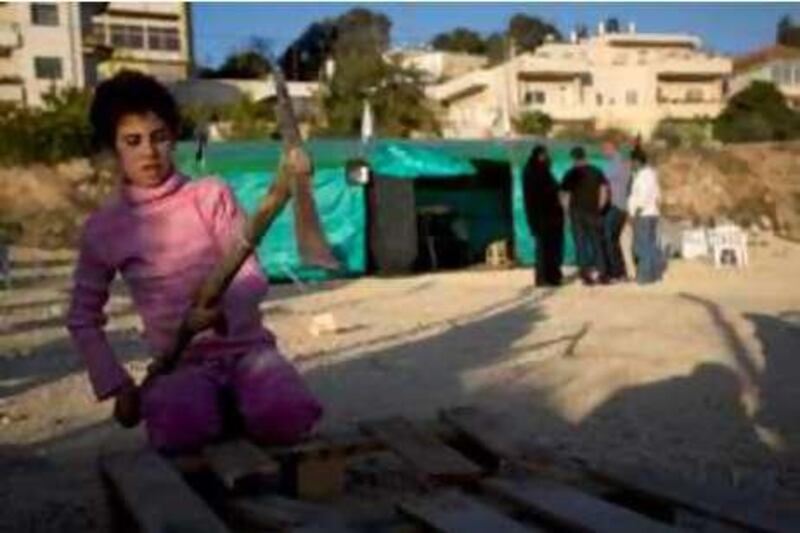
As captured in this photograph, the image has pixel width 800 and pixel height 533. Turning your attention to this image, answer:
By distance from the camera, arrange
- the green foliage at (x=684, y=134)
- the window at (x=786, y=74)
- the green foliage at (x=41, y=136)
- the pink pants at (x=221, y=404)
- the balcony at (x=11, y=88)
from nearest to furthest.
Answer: the pink pants at (x=221, y=404) → the green foliage at (x=41, y=136) → the green foliage at (x=684, y=134) → the balcony at (x=11, y=88) → the window at (x=786, y=74)

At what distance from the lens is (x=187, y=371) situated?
10.6 feet

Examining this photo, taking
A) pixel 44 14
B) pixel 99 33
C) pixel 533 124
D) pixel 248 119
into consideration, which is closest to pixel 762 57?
pixel 533 124

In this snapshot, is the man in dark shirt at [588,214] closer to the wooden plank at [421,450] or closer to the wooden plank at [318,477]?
the wooden plank at [421,450]

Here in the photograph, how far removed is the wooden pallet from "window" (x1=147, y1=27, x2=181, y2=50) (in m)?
64.9

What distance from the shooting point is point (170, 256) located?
10.8ft

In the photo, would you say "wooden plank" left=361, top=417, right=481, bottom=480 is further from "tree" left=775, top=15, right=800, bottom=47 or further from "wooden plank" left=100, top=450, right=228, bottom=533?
"tree" left=775, top=15, right=800, bottom=47

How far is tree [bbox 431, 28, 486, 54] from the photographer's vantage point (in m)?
93.8

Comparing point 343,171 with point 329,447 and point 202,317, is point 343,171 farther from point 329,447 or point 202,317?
point 202,317

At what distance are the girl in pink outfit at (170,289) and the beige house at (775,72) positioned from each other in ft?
244

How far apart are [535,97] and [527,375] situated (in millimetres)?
61154

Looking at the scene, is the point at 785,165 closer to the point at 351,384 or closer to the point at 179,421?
the point at 351,384

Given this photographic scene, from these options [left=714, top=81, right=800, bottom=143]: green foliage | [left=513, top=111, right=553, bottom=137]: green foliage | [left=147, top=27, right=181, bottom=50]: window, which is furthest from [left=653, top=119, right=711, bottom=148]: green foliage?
[left=147, top=27, right=181, bottom=50]: window

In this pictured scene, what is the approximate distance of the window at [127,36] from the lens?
212 ft

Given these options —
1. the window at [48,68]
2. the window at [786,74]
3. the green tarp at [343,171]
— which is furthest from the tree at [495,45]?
the green tarp at [343,171]
